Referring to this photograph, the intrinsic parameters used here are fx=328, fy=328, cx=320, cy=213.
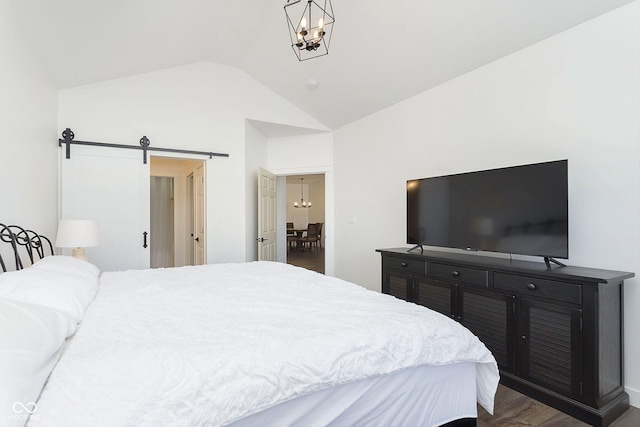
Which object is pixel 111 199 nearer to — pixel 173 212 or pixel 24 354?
pixel 173 212

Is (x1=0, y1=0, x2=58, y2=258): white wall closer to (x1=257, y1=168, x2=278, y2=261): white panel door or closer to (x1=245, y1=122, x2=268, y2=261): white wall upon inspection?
(x1=245, y1=122, x2=268, y2=261): white wall

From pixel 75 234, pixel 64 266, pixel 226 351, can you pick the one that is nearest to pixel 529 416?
pixel 226 351

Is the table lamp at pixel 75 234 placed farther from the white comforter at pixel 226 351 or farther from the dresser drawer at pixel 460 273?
the dresser drawer at pixel 460 273

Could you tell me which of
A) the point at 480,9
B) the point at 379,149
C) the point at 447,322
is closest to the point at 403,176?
the point at 379,149

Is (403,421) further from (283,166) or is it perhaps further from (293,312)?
(283,166)

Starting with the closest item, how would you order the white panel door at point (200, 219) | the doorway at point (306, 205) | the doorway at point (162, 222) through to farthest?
the white panel door at point (200, 219)
the doorway at point (162, 222)
the doorway at point (306, 205)

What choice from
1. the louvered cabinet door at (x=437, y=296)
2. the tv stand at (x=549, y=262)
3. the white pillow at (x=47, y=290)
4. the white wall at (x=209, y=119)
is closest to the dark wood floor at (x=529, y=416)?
the louvered cabinet door at (x=437, y=296)

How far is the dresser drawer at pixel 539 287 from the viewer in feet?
6.52

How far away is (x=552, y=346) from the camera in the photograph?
6.83ft

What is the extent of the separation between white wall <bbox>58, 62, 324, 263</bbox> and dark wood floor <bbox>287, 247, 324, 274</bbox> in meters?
2.85

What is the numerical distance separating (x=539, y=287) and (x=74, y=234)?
366 cm

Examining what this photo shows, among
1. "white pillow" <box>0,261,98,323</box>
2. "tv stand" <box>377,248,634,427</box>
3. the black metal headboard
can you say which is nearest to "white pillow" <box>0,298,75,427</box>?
"white pillow" <box>0,261,98,323</box>

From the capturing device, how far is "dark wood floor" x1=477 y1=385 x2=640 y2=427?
6.31 ft

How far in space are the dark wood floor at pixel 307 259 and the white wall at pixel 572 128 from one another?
3.83 metres
